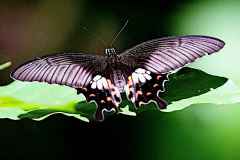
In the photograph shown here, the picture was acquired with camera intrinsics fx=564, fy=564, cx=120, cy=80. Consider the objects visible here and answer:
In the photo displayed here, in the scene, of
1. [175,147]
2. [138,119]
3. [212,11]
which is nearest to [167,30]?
[212,11]

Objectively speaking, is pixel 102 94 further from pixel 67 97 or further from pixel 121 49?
pixel 121 49

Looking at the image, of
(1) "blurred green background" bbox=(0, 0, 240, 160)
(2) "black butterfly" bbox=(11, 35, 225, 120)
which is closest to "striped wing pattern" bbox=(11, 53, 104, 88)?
(2) "black butterfly" bbox=(11, 35, 225, 120)

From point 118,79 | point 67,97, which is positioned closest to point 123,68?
point 118,79

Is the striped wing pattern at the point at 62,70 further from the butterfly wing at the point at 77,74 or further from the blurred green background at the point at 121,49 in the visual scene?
the blurred green background at the point at 121,49

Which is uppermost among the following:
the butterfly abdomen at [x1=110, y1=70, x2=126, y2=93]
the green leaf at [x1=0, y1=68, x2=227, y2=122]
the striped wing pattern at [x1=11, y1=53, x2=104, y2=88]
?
the striped wing pattern at [x1=11, y1=53, x2=104, y2=88]

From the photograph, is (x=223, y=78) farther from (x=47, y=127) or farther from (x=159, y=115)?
(x=47, y=127)

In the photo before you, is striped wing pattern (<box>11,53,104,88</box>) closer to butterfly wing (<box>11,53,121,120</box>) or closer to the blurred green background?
butterfly wing (<box>11,53,121,120</box>)

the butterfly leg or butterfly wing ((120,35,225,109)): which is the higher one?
butterfly wing ((120,35,225,109))
